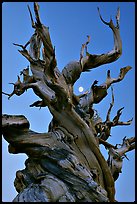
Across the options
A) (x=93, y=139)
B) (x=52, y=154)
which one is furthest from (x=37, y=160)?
(x=93, y=139)

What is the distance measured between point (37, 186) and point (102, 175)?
2.67ft

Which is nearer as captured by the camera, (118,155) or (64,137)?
(64,137)

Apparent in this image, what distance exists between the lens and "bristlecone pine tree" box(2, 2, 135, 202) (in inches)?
115

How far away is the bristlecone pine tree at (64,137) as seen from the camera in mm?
2924

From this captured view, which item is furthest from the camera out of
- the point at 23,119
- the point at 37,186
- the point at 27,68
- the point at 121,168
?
the point at 27,68

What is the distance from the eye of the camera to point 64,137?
3410 mm

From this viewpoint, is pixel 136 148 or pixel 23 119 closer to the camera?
pixel 23 119

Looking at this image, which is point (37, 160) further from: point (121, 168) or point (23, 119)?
point (121, 168)

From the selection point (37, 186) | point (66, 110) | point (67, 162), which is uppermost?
point (66, 110)

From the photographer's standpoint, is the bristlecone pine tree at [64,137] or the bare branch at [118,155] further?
the bare branch at [118,155]

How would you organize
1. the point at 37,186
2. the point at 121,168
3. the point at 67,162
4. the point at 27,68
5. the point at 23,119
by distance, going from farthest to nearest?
1. the point at 27,68
2. the point at 121,168
3. the point at 23,119
4. the point at 67,162
5. the point at 37,186

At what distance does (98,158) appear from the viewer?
3436mm

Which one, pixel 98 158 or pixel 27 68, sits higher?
pixel 27 68

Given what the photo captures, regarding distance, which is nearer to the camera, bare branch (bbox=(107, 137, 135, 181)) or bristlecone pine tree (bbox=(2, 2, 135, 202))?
bristlecone pine tree (bbox=(2, 2, 135, 202))
